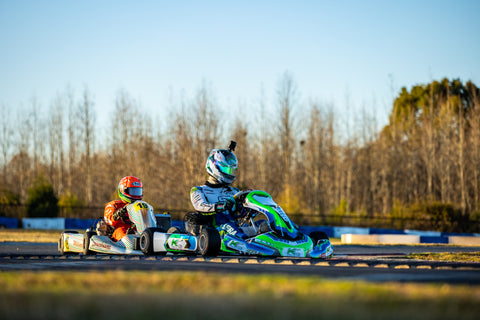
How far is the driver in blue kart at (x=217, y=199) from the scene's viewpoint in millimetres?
11539

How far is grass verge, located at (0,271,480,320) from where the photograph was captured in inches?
134

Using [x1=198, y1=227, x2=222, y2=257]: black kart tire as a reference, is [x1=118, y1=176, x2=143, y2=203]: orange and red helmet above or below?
above

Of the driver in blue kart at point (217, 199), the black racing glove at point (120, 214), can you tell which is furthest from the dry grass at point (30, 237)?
the driver in blue kart at point (217, 199)

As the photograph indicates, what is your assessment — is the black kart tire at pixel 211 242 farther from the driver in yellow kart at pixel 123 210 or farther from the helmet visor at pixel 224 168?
the driver in yellow kart at pixel 123 210

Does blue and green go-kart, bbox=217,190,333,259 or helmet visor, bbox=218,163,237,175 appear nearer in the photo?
blue and green go-kart, bbox=217,190,333,259

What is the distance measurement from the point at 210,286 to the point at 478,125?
4532 centimetres

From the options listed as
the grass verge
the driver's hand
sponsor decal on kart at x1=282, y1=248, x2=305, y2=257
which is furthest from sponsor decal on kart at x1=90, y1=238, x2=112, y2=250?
the grass verge

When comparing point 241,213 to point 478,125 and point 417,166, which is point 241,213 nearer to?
point 478,125

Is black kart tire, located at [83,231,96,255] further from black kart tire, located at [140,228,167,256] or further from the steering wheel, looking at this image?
the steering wheel

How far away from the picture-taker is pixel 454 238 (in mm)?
24922

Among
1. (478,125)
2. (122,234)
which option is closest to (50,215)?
(122,234)

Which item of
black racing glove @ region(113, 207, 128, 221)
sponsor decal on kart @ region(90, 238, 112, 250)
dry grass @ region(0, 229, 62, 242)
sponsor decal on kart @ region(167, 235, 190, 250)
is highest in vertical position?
black racing glove @ region(113, 207, 128, 221)

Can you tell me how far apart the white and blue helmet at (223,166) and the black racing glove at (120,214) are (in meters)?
2.04

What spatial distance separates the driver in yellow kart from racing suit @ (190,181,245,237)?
1952 millimetres
